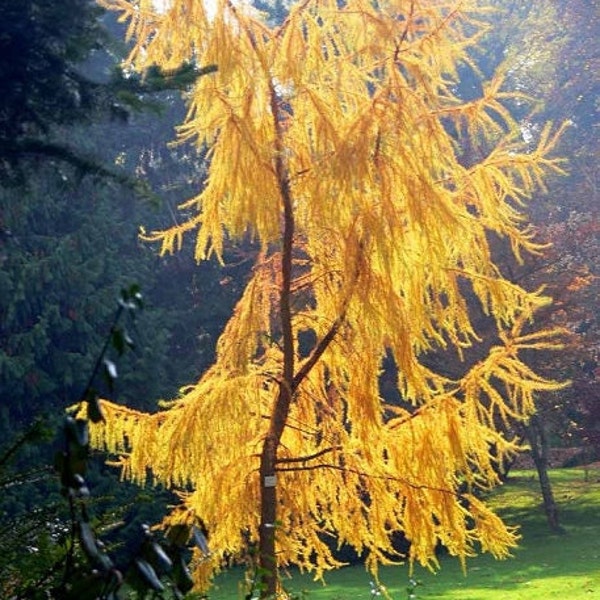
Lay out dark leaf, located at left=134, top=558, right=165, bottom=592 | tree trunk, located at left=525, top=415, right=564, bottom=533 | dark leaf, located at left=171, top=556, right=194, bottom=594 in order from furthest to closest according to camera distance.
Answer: tree trunk, located at left=525, top=415, right=564, bottom=533
dark leaf, located at left=171, top=556, right=194, bottom=594
dark leaf, located at left=134, top=558, right=165, bottom=592

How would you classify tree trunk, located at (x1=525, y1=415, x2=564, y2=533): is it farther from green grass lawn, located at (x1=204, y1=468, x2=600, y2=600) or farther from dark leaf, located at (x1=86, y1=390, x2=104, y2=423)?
dark leaf, located at (x1=86, y1=390, x2=104, y2=423)

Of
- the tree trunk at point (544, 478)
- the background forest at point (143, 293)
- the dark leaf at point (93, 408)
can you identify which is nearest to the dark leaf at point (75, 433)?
the dark leaf at point (93, 408)

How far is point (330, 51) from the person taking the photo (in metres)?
5.21

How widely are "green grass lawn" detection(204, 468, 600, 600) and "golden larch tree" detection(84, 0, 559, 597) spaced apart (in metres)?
3.22

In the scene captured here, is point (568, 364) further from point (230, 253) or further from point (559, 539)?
point (230, 253)

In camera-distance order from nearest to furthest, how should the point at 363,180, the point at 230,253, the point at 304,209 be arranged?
the point at 363,180
the point at 304,209
the point at 230,253

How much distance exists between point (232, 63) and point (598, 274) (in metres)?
15.6

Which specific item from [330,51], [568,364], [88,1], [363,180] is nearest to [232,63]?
[330,51]

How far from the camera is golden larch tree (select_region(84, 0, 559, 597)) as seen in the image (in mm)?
4816

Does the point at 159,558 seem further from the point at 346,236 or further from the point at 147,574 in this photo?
the point at 346,236

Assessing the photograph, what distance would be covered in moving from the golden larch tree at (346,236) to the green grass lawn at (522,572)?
3217 millimetres

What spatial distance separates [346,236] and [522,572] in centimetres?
938

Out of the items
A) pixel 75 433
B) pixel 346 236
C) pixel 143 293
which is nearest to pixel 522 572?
pixel 143 293

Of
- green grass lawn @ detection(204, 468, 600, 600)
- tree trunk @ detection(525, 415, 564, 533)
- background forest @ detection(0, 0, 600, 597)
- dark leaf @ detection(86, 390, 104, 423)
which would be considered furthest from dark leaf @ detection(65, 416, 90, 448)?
tree trunk @ detection(525, 415, 564, 533)
